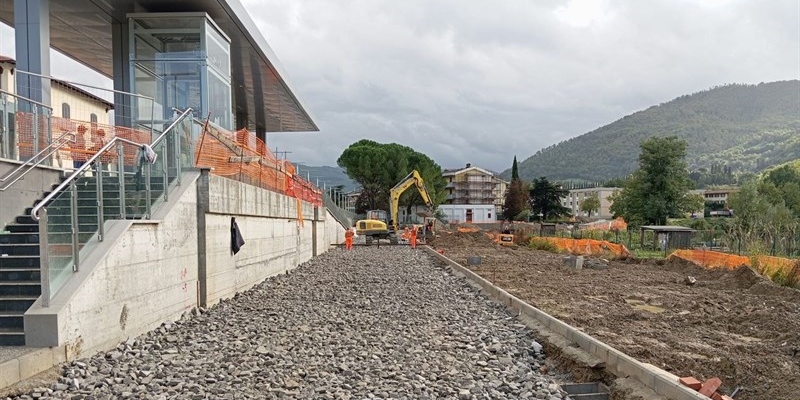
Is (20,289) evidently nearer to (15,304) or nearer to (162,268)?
(15,304)

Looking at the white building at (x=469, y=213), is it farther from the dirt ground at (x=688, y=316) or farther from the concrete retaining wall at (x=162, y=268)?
the concrete retaining wall at (x=162, y=268)

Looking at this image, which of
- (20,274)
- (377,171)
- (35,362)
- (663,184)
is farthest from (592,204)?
(35,362)

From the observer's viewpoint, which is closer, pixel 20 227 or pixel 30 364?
pixel 30 364

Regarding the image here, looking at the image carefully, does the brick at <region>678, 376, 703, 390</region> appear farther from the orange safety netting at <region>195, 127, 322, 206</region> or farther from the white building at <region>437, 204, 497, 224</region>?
the white building at <region>437, 204, 497, 224</region>

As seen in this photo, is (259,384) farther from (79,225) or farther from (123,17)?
(123,17)

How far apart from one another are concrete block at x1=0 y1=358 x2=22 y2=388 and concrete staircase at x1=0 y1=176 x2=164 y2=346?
82 cm

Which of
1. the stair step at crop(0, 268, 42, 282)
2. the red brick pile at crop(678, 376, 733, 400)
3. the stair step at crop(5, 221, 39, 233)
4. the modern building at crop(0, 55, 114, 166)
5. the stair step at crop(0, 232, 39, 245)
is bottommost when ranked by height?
the red brick pile at crop(678, 376, 733, 400)

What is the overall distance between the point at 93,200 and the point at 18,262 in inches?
50.0

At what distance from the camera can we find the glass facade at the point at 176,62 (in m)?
15.9

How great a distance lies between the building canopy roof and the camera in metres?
16.4

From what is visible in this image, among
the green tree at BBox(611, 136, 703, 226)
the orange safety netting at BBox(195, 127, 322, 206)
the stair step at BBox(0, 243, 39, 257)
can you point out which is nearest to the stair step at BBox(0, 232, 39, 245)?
the stair step at BBox(0, 243, 39, 257)

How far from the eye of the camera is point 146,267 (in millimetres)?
8508

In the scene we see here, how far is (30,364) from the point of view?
19.3 ft

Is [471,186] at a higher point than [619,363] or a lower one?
higher
